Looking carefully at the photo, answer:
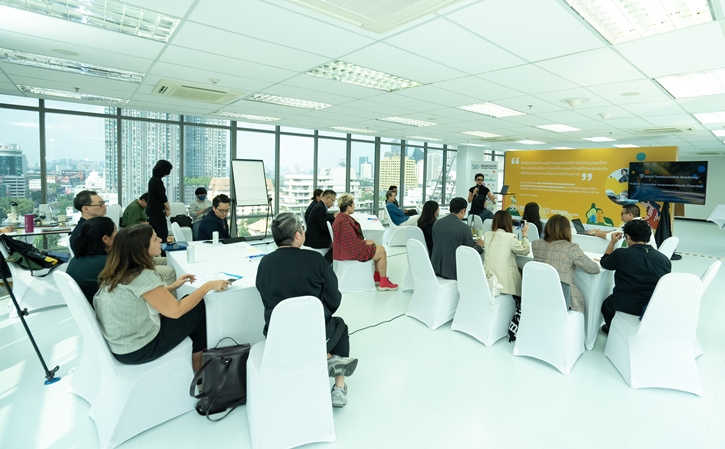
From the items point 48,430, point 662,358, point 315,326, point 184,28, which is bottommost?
point 48,430

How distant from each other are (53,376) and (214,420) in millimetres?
1388

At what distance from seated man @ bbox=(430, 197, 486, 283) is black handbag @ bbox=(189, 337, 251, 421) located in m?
2.33

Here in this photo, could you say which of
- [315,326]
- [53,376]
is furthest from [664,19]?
[53,376]

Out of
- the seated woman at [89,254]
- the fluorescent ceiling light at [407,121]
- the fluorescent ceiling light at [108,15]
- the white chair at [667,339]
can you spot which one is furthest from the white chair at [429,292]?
the fluorescent ceiling light at [407,121]

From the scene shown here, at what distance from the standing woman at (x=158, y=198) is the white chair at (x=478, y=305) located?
3971mm

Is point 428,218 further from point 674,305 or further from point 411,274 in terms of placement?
point 674,305

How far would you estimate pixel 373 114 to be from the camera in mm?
6781

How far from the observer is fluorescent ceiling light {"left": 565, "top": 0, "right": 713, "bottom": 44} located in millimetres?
2410

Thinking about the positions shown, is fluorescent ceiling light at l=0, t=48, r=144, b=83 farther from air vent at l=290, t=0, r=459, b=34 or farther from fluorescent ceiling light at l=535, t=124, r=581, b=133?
fluorescent ceiling light at l=535, t=124, r=581, b=133

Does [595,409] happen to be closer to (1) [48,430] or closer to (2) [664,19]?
(2) [664,19]

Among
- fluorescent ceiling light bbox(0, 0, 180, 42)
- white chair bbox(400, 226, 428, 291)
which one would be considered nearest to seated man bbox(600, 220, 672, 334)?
white chair bbox(400, 226, 428, 291)

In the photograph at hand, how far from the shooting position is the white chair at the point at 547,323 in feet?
9.76

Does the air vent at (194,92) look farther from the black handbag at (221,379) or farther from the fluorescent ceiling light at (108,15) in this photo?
the black handbag at (221,379)

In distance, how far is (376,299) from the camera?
4727 millimetres
